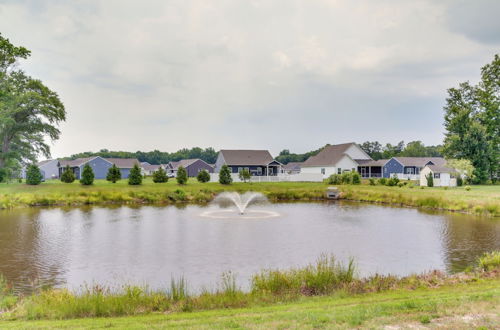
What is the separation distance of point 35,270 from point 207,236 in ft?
27.5

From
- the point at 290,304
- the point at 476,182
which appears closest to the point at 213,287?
the point at 290,304

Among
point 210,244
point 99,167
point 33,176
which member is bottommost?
point 210,244

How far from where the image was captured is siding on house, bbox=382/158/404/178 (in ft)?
225

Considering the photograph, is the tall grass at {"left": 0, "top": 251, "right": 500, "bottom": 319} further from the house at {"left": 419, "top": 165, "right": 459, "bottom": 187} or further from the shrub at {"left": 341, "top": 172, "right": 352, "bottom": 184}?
the house at {"left": 419, "top": 165, "right": 459, "bottom": 187}

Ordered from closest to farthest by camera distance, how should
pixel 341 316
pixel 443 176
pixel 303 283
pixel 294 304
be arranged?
1. pixel 341 316
2. pixel 294 304
3. pixel 303 283
4. pixel 443 176

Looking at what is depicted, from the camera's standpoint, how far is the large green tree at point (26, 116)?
151 feet

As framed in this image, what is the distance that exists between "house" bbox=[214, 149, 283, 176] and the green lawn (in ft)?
180

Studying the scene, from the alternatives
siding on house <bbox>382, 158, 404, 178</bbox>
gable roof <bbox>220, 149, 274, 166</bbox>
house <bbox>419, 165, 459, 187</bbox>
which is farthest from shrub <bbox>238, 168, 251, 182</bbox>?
siding on house <bbox>382, 158, 404, 178</bbox>

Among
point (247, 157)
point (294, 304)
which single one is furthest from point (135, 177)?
point (294, 304)

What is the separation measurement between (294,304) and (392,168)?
65.4m

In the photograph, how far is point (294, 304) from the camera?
9.05 meters

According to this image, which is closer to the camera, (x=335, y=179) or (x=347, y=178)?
(x=347, y=178)

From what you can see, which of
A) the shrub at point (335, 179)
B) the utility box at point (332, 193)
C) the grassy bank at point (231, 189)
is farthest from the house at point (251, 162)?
the utility box at point (332, 193)

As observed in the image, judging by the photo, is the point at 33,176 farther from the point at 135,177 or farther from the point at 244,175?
the point at 244,175
